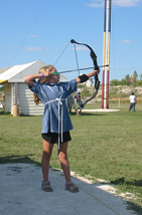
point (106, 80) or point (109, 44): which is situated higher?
point (109, 44)

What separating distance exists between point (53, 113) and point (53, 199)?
1170mm

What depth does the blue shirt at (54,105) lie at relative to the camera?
4.68m

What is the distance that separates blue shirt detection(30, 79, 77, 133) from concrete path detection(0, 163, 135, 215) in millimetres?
869

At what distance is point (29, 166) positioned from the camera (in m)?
6.33

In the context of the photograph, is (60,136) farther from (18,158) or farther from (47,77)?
(18,158)

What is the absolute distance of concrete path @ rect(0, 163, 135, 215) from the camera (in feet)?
12.8

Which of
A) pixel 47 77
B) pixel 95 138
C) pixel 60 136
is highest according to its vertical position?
pixel 47 77

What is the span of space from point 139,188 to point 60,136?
57.6 inches

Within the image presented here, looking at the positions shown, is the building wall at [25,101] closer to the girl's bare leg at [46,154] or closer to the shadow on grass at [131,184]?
the shadow on grass at [131,184]

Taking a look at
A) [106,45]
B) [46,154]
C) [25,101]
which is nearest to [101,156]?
[46,154]

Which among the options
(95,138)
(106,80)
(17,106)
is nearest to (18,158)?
(95,138)

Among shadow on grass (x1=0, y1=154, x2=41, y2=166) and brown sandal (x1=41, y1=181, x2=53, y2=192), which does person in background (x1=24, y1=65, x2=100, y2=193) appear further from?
shadow on grass (x1=0, y1=154, x2=41, y2=166)

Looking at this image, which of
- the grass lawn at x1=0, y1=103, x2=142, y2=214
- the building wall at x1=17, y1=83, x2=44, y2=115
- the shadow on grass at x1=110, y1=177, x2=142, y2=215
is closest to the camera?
the shadow on grass at x1=110, y1=177, x2=142, y2=215

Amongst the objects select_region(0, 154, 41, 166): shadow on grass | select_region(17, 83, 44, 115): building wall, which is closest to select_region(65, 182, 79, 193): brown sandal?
select_region(0, 154, 41, 166): shadow on grass
